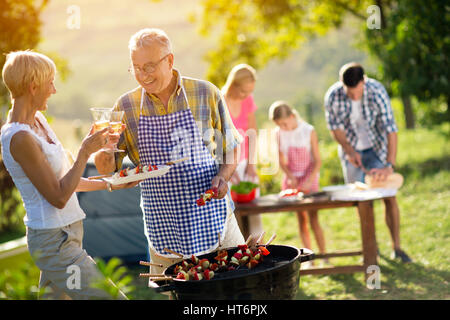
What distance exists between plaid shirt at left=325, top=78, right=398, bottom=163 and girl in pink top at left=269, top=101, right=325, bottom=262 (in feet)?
0.98

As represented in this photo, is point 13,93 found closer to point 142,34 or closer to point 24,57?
point 24,57

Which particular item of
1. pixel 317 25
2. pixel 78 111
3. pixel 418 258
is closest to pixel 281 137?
pixel 418 258

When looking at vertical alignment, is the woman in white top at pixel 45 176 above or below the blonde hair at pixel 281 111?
below

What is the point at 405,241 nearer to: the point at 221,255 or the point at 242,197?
the point at 242,197

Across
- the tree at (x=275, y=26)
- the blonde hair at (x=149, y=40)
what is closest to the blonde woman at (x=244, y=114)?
the blonde hair at (x=149, y=40)

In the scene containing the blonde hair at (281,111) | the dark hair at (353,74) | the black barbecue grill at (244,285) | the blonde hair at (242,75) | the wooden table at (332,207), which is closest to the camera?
the black barbecue grill at (244,285)

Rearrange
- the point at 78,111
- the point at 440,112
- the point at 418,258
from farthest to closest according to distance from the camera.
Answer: the point at 78,111, the point at 440,112, the point at 418,258

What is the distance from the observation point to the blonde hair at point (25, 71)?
259 centimetres

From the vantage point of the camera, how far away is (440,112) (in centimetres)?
1016

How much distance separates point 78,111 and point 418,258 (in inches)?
1420

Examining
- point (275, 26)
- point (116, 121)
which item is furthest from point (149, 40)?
point (275, 26)

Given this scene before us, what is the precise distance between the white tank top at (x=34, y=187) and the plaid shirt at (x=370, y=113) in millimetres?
3868

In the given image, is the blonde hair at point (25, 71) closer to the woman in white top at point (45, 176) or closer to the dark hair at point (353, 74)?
the woman in white top at point (45, 176)

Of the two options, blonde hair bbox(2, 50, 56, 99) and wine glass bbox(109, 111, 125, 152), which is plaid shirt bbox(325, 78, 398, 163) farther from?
blonde hair bbox(2, 50, 56, 99)
